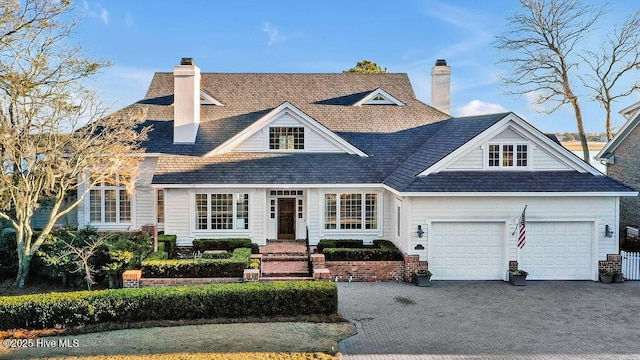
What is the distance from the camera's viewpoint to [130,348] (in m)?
Answer: 12.3

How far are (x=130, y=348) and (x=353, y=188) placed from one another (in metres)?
12.2

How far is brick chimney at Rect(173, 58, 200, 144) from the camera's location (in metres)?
23.9

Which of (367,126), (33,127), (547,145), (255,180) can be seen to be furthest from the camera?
(367,126)

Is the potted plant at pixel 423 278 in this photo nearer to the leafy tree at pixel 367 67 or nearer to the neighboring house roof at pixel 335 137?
the neighboring house roof at pixel 335 137

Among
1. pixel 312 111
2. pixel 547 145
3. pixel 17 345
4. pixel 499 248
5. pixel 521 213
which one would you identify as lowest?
pixel 17 345

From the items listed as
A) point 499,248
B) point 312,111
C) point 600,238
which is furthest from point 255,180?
point 600,238

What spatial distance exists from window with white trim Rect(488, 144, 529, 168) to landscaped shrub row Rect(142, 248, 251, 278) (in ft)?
32.5

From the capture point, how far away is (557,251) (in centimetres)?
1941

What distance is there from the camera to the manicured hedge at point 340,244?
843 inches

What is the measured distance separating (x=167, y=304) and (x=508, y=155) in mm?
13199

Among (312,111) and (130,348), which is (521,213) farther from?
(130,348)

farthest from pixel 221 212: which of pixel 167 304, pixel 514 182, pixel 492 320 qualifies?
pixel 492 320

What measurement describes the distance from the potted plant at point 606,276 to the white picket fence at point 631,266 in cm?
103

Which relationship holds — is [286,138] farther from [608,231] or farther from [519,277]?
[608,231]
